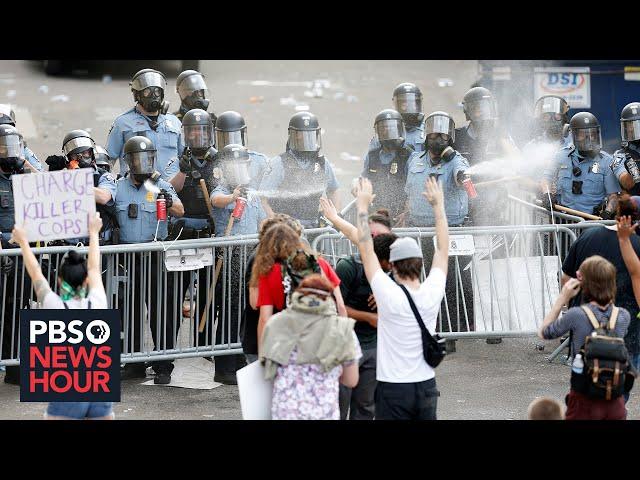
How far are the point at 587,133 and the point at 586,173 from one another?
381 millimetres

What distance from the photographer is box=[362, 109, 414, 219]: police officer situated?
11.1 meters

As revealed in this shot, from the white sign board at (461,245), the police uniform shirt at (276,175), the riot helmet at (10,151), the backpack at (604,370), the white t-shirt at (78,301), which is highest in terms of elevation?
the riot helmet at (10,151)

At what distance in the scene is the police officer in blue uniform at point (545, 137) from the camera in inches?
462

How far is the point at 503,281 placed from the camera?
10039 mm

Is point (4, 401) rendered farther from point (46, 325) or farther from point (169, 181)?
point (169, 181)

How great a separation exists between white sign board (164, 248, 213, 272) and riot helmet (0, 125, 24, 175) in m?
1.63

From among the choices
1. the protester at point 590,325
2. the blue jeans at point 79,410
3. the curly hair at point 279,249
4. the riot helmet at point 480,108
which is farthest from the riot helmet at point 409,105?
the blue jeans at point 79,410

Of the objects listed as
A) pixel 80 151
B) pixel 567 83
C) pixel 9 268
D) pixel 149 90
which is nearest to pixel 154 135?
pixel 149 90

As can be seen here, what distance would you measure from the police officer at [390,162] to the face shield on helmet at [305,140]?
940mm

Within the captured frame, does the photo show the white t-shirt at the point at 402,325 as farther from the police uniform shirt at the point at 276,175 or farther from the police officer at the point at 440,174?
the police officer at the point at 440,174
